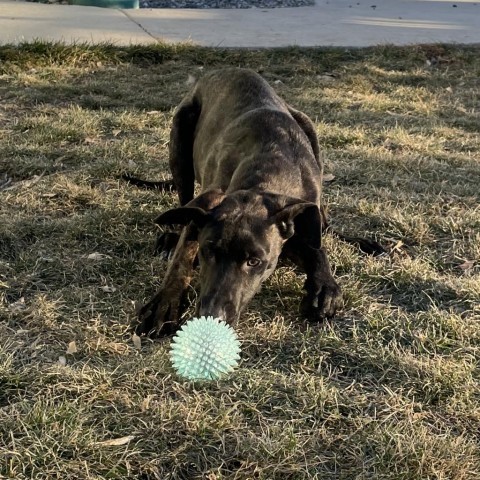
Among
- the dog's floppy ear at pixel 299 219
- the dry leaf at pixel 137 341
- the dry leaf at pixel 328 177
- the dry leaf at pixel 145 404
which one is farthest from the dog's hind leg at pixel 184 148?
the dry leaf at pixel 145 404

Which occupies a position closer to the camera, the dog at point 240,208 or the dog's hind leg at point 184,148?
the dog at point 240,208

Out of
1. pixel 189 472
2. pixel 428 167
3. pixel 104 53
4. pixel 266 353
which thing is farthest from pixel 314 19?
pixel 189 472

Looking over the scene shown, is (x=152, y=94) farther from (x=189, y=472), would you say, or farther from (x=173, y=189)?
(x=189, y=472)

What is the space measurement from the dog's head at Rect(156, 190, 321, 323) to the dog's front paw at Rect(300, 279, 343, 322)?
0.97 feet

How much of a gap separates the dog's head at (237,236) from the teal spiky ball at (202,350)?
155 mm

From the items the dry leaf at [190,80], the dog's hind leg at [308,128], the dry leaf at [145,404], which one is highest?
the dog's hind leg at [308,128]

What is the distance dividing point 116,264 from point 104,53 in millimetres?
5409

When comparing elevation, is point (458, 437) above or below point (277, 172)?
below

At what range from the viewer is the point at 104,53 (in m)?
8.77

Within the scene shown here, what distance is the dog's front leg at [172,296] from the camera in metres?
3.40

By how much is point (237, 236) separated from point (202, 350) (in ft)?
1.78

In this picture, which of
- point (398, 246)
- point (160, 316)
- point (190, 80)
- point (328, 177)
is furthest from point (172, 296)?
point (190, 80)

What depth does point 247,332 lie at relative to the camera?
3383 mm

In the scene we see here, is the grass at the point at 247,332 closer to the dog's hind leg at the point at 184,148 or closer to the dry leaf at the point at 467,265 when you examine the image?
the dry leaf at the point at 467,265
